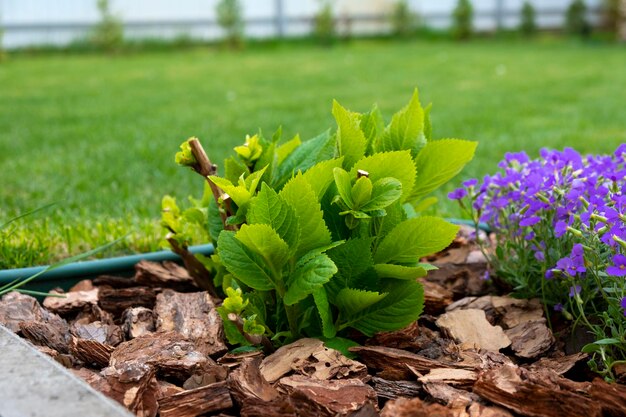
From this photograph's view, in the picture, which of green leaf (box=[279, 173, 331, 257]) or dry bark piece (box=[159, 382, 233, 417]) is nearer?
dry bark piece (box=[159, 382, 233, 417])

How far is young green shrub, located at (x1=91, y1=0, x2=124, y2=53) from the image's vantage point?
44.0ft

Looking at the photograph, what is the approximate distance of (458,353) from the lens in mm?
1879

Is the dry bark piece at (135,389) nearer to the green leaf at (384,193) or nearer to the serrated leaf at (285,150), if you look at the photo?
the green leaf at (384,193)

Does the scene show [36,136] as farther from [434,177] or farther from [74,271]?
[434,177]

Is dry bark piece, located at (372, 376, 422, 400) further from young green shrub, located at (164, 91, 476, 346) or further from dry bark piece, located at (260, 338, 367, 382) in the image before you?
young green shrub, located at (164, 91, 476, 346)

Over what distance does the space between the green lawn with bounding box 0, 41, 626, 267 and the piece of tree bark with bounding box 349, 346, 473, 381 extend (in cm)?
123

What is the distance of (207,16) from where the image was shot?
15.6 metres

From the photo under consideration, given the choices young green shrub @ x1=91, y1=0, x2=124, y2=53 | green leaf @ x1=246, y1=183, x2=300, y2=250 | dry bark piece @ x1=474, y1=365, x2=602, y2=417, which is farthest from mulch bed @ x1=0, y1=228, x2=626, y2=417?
young green shrub @ x1=91, y1=0, x2=124, y2=53

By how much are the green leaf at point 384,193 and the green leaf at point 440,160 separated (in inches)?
11.3

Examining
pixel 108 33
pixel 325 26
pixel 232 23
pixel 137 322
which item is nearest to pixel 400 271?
pixel 137 322

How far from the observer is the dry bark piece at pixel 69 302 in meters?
Result: 2.23

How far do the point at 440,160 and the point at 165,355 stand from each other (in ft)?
2.62

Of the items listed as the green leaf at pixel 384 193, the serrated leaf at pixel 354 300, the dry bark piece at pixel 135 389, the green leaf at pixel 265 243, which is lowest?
the dry bark piece at pixel 135 389

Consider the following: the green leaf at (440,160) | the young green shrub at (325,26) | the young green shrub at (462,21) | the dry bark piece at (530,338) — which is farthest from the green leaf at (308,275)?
the young green shrub at (462,21)
